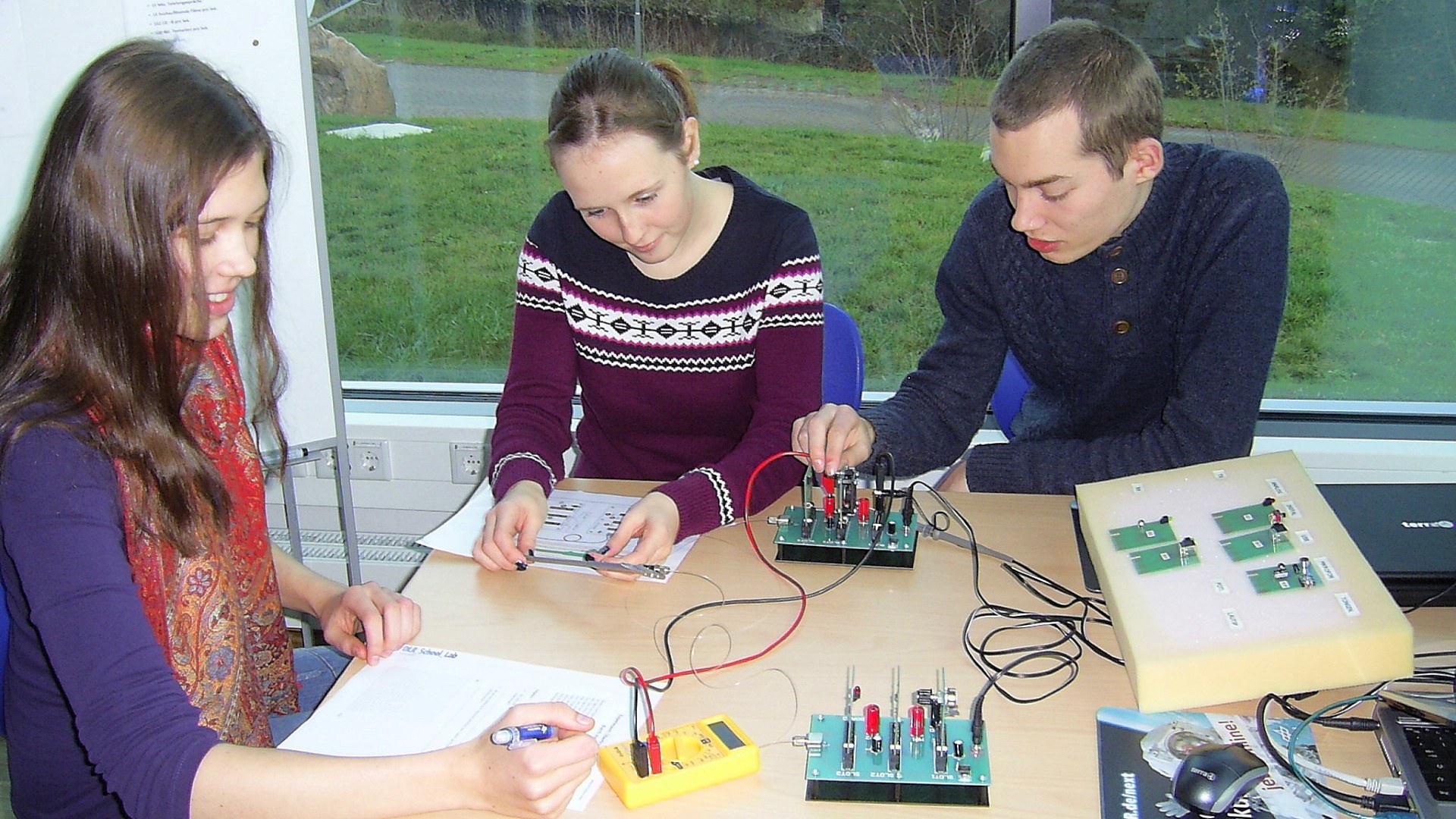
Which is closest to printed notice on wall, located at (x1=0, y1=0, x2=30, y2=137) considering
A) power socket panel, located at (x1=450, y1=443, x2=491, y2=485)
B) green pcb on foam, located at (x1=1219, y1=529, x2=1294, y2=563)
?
power socket panel, located at (x1=450, y1=443, x2=491, y2=485)

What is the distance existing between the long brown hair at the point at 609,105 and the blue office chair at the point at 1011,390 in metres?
0.87

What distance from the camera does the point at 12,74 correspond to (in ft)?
6.93

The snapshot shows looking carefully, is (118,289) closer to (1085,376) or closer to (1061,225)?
(1061,225)

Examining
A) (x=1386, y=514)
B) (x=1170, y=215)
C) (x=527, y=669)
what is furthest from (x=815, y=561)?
(x=1170, y=215)

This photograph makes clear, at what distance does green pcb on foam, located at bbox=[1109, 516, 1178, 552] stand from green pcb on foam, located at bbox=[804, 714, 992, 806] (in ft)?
1.13

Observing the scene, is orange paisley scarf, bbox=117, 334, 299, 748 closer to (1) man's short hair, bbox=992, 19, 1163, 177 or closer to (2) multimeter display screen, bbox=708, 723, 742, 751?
(2) multimeter display screen, bbox=708, 723, 742, 751

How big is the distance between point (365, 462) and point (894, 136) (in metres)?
1.51

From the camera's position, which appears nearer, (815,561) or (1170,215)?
(815,561)

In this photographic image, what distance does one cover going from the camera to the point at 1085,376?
187cm

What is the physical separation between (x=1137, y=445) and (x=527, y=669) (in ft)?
3.14

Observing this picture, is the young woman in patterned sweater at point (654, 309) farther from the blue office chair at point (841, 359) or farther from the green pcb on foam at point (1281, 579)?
the green pcb on foam at point (1281, 579)

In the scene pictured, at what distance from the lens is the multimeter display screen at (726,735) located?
101 centimetres

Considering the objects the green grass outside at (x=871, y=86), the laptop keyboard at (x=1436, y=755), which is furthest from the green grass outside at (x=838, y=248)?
the laptop keyboard at (x=1436, y=755)

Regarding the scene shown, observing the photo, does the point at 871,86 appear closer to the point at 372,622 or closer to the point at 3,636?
the point at 372,622
